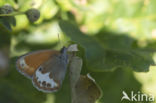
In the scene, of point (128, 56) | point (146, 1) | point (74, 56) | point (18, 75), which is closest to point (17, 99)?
point (18, 75)

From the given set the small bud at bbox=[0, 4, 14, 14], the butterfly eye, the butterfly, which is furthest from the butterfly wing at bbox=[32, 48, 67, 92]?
the small bud at bbox=[0, 4, 14, 14]

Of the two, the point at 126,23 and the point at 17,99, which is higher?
the point at 126,23

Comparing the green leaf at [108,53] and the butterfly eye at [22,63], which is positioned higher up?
the butterfly eye at [22,63]

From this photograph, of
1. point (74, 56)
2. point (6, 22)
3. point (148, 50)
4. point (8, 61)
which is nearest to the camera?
point (6, 22)

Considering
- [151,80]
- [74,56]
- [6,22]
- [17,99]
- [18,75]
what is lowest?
[151,80]

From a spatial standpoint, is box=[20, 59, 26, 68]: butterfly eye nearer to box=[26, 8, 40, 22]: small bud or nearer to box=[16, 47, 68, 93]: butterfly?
box=[16, 47, 68, 93]: butterfly

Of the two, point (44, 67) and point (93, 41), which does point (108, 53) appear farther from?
point (44, 67)

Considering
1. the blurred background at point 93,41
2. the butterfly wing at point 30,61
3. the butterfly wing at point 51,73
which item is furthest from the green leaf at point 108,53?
the butterfly wing at point 30,61

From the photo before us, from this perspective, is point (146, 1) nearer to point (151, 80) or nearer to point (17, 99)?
point (151, 80)

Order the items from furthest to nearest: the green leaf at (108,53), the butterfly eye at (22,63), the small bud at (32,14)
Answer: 1. the green leaf at (108,53)
2. the small bud at (32,14)
3. the butterfly eye at (22,63)

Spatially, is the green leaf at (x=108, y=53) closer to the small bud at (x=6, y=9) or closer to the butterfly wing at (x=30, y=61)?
the butterfly wing at (x=30, y=61)
